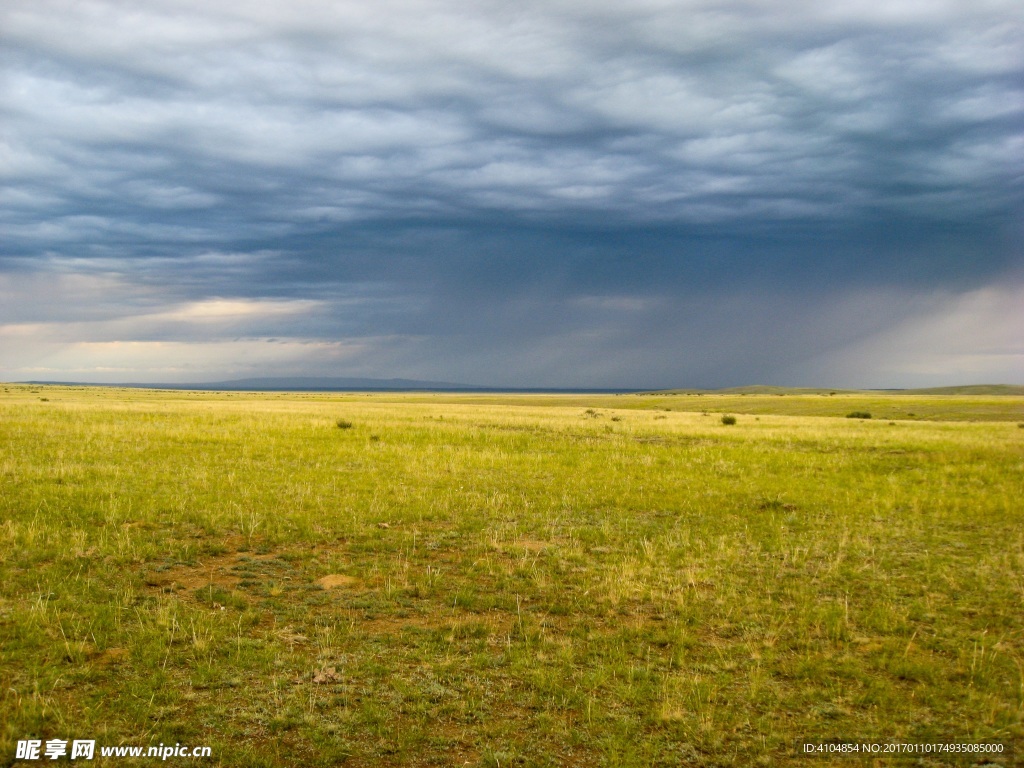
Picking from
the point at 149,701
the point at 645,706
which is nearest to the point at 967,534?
the point at 645,706

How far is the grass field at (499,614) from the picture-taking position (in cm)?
727

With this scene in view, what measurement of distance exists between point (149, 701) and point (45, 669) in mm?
1622

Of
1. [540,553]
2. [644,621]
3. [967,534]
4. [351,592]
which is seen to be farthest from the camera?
[967,534]

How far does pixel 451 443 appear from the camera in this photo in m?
33.1

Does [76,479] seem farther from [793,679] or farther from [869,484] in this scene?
[869,484]

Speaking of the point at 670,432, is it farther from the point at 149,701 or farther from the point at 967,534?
the point at 149,701

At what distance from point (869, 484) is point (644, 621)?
1634cm

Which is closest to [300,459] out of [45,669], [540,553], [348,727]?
[540,553]

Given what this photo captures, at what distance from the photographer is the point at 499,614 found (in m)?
10.8

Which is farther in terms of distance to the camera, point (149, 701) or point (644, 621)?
point (644, 621)

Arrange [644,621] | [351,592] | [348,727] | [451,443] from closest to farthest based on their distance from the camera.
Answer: [348,727] < [644,621] < [351,592] < [451,443]

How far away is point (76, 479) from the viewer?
65.5ft

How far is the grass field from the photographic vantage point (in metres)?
7.27

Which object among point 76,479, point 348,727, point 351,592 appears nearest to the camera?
point 348,727
